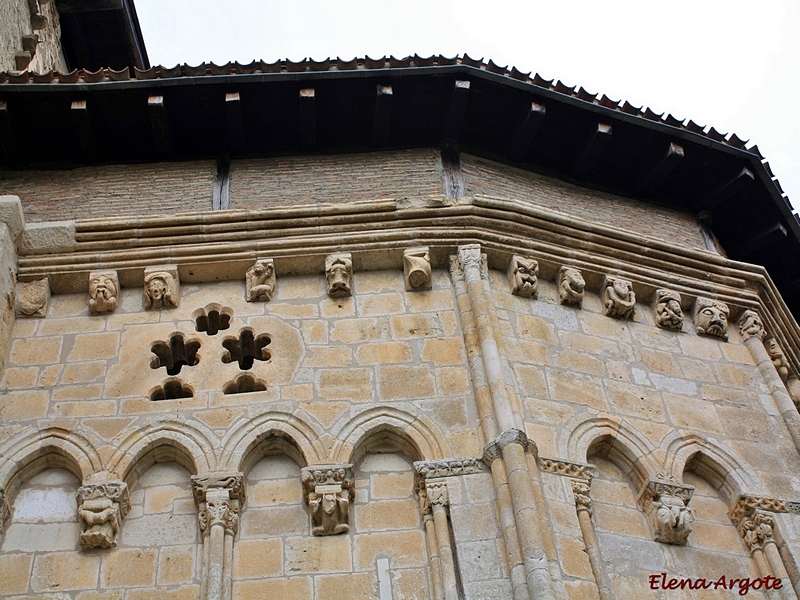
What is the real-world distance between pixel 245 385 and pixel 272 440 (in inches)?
20.0

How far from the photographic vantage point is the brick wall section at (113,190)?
25.8 feet

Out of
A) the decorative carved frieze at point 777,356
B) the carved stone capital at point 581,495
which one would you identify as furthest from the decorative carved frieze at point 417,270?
the decorative carved frieze at point 777,356

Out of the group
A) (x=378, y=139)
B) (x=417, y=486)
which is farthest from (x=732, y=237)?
(x=417, y=486)

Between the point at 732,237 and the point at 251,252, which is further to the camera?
the point at 732,237

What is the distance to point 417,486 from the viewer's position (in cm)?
588

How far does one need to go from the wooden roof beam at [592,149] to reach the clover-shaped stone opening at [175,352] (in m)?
3.49

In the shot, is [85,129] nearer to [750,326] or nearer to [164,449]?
[164,449]

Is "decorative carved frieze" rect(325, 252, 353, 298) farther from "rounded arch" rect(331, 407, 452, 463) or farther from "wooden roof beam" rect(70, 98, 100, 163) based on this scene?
"wooden roof beam" rect(70, 98, 100, 163)

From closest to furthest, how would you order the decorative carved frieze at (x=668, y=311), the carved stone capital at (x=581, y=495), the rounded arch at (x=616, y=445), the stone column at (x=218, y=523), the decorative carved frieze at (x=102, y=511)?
the stone column at (x=218, y=523) → the decorative carved frieze at (x=102, y=511) → the carved stone capital at (x=581, y=495) → the rounded arch at (x=616, y=445) → the decorative carved frieze at (x=668, y=311)

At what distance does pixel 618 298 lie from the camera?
7.25 m

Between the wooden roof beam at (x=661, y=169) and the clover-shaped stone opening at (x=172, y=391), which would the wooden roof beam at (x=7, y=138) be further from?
the wooden roof beam at (x=661, y=169)

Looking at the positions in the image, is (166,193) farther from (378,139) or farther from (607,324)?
(607,324)

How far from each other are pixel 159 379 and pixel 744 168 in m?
4.98

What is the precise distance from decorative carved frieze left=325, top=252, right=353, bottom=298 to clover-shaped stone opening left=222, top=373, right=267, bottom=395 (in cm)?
85
